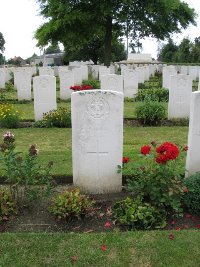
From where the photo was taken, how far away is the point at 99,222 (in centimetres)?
462

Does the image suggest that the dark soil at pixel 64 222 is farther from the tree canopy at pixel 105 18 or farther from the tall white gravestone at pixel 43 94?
the tree canopy at pixel 105 18

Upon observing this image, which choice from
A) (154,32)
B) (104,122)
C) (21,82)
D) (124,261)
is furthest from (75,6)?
(124,261)

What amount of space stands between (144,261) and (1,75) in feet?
61.4

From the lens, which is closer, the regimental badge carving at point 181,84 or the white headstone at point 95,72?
the regimental badge carving at point 181,84

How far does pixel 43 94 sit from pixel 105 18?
64.3ft

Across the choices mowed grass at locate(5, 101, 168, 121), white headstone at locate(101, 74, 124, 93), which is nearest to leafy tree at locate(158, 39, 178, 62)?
mowed grass at locate(5, 101, 168, 121)

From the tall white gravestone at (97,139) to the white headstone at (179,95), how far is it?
6.27 metres

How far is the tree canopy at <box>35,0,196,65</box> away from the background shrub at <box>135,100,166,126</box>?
1773 centimetres

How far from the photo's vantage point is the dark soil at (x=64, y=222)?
4.47 metres

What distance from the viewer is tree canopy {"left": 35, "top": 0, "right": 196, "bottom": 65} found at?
89.7ft

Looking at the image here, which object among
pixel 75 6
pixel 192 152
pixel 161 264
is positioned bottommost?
pixel 161 264

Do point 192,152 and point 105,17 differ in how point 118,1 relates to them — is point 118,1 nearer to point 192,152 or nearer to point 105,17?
point 105,17

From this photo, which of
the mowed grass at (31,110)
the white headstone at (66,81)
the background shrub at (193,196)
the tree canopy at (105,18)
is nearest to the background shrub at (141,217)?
the background shrub at (193,196)

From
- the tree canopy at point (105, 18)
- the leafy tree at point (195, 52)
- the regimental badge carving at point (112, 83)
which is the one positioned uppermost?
the tree canopy at point (105, 18)
